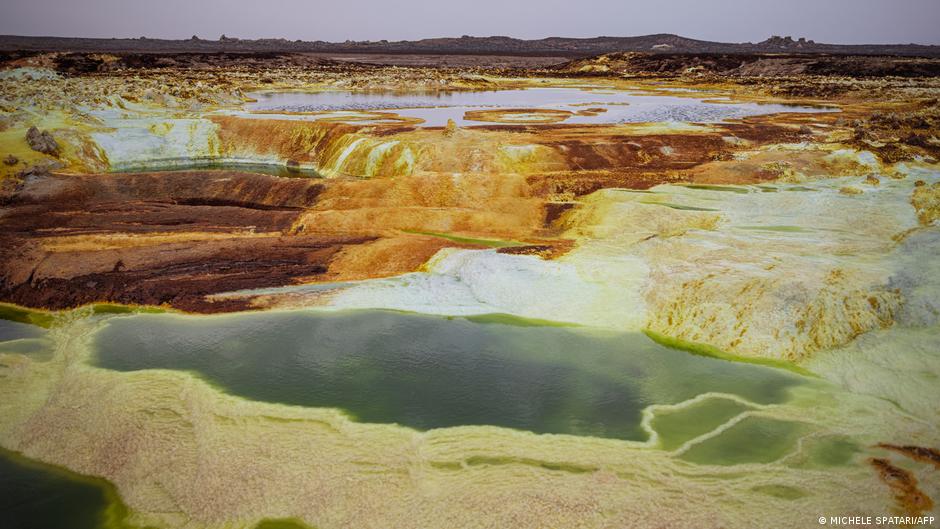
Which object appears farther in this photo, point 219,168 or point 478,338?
point 219,168

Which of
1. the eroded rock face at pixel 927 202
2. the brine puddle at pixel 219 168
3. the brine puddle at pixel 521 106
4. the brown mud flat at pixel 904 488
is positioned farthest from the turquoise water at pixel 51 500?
the brine puddle at pixel 521 106

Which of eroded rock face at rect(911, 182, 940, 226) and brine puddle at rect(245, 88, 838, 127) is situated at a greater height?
brine puddle at rect(245, 88, 838, 127)

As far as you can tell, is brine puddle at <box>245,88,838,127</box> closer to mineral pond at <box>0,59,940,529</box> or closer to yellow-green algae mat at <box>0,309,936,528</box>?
mineral pond at <box>0,59,940,529</box>

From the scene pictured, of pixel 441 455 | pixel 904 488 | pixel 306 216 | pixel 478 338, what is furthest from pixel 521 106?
pixel 904 488

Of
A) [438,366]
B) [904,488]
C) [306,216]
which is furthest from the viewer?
[306,216]

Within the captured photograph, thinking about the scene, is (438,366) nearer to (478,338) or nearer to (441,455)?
(478,338)

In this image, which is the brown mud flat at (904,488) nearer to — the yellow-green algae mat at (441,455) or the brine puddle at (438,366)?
the yellow-green algae mat at (441,455)

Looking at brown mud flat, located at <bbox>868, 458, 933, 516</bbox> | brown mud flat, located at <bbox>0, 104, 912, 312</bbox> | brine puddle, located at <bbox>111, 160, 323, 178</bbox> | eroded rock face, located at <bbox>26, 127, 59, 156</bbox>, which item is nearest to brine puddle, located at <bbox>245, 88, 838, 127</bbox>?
brine puddle, located at <bbox>111, 160, 323, 178</bbox>
